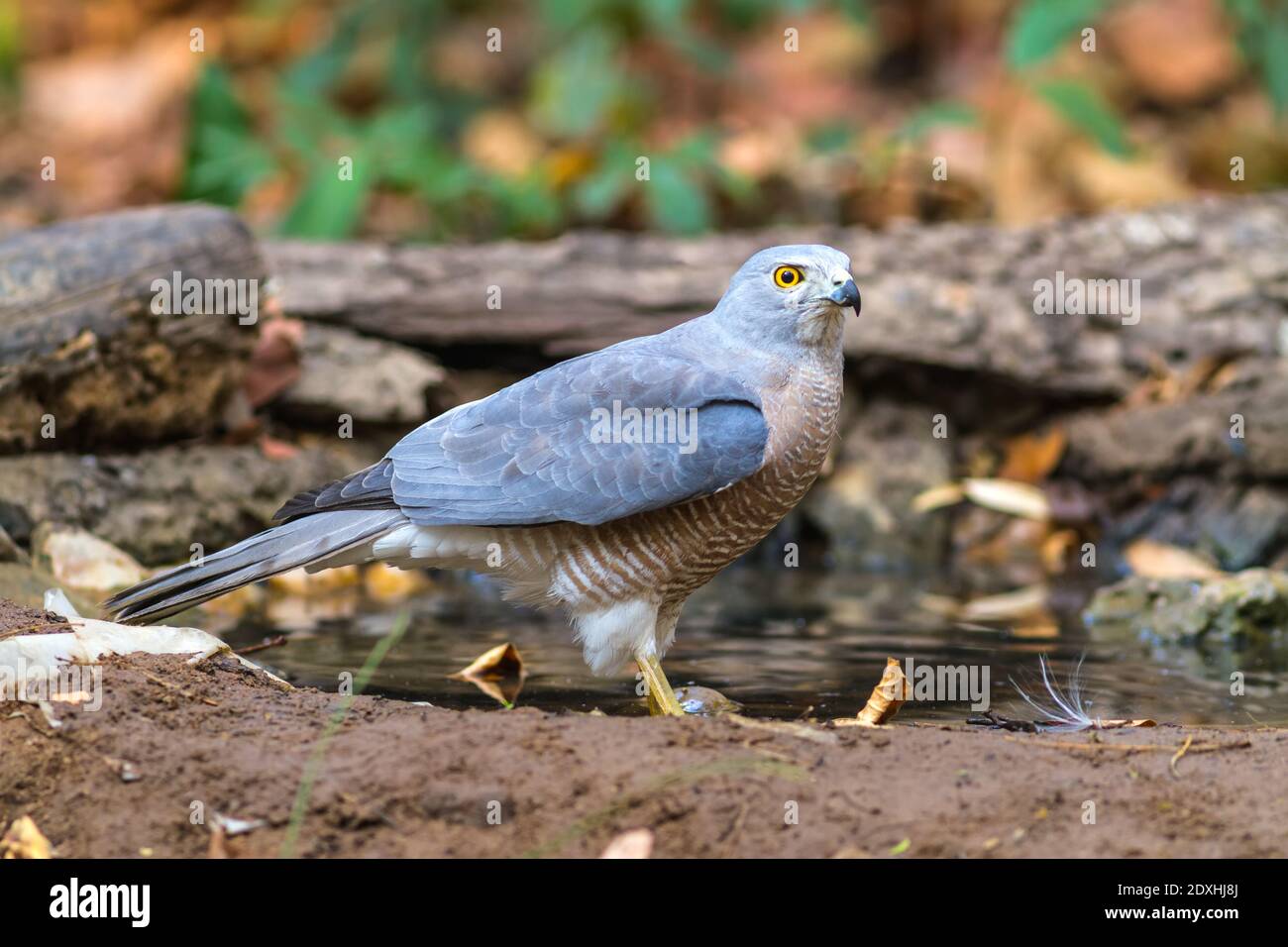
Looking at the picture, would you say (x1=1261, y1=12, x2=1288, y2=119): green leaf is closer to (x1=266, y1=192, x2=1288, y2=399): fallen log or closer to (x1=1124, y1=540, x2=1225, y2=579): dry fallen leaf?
(x1=266, y1=192, x2=1288, y2=399): fallen log

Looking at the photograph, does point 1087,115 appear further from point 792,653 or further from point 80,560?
point 80,560

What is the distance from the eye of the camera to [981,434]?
8359 mm

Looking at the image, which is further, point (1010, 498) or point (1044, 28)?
point (1044, 28)

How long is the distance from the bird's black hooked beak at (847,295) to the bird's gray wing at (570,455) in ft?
1.28

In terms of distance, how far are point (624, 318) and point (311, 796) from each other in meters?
4.84

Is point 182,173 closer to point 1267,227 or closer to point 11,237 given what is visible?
point 11,237

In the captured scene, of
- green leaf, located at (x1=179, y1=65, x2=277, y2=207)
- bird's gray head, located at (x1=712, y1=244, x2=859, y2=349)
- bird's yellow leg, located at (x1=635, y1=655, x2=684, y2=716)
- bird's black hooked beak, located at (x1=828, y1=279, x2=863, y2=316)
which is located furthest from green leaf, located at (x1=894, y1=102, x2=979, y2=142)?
bird's yellow leg, located at (x1=635, y1=655, x2=684, y2=716)

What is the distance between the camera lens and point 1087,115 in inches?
362

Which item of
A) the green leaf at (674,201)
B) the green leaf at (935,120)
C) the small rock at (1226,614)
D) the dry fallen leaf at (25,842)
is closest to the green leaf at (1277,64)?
the green leaf at (935,120)

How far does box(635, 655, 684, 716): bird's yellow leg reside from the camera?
4.44 m

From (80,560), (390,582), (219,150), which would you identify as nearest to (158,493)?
(80,560)

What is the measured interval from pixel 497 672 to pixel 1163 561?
12.3 ft

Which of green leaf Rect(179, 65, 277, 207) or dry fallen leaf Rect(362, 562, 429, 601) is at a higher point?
green leaf Rect(179, 65, 277, 207)

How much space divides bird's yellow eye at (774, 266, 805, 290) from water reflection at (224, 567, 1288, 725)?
4.46 ft
